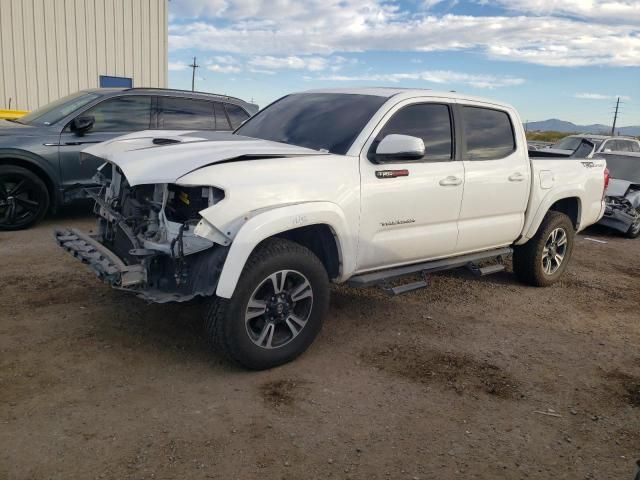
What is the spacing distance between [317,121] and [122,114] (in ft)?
13.5

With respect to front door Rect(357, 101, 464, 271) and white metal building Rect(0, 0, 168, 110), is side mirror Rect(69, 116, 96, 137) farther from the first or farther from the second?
white metal building Rect(0, 0, 168, 110)

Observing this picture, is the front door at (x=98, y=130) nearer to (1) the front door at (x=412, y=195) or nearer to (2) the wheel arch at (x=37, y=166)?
(2) the wheel arch at (x=37, y=166)

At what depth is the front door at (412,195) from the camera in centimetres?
421

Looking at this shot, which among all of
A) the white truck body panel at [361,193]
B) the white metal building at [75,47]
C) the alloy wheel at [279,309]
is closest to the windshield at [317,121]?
the white truck body panel at [361,193]

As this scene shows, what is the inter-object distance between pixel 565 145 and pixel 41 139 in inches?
530

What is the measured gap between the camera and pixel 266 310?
12.2 ft

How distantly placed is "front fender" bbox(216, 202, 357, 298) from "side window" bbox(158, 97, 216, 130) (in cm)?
480

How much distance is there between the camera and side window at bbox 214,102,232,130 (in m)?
8.29

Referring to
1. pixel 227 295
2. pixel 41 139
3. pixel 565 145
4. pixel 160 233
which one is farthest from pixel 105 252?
pixel 565 145

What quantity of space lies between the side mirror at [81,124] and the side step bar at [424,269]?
4.61m

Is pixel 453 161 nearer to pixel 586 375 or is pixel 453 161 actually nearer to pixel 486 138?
pixel 486 138

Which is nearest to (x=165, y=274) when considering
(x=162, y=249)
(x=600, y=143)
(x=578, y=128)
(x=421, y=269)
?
(x=162, y=249)

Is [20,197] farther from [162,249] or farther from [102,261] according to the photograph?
[162,249]

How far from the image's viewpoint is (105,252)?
12.4 feet
